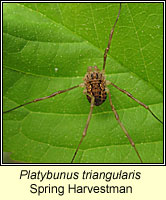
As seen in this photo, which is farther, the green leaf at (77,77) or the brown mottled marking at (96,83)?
the brown mottled marking at (96,83)

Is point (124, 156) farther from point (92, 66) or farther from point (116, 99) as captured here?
point (92, 66)

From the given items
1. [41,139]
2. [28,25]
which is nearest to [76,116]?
[41,139]

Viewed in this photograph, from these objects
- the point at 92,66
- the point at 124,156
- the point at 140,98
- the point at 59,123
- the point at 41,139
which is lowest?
the point at 124,156

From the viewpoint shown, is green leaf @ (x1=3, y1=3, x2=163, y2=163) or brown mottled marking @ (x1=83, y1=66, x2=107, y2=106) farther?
brown mottled marking @ (x1=83, y1=66, x2=107, y2=106)

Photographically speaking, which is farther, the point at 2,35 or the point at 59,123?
the point at 59,123

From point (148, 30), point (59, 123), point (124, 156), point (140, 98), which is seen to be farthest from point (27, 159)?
point (148, 30)

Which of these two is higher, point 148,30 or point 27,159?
point 148,30
